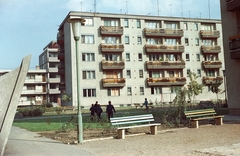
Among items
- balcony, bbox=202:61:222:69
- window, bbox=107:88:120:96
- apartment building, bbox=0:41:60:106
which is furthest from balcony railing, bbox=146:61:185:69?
apartment building, bbox=0:41:60:106

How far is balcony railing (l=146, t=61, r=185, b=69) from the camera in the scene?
5228 cm

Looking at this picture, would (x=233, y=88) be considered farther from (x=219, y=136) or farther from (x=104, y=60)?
(x=104, y=60)

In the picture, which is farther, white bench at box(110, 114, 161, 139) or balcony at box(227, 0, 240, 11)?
balcony at box(227, 0, 240, 11)

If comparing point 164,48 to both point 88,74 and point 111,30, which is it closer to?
point 111,30

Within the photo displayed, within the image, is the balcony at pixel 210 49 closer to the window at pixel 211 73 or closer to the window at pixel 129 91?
the window at pixel 211 73

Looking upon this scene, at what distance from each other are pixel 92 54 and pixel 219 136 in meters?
39.0

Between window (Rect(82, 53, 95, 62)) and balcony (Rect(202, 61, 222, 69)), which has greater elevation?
window (Rect(82, 53, 95, 62))

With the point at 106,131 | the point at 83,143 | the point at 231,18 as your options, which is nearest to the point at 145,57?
the point at 231,18

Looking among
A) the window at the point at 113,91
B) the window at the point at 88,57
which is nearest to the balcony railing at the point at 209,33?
the window at the point at 113,91

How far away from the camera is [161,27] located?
5425 centimetres

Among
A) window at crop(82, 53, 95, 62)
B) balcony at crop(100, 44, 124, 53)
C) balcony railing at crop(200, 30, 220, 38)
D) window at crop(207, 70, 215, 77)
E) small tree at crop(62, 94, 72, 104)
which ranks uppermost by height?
balcony railing at crop(200, 30, 220, 38)

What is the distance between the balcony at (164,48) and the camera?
171 feet

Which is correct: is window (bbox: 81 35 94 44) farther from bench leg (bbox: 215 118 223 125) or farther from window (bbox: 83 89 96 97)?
bench leg (bbox: 215 118 223 125)

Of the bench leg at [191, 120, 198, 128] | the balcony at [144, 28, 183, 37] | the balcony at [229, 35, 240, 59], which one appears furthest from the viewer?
the balcony at [144, 28, 183, 37]
